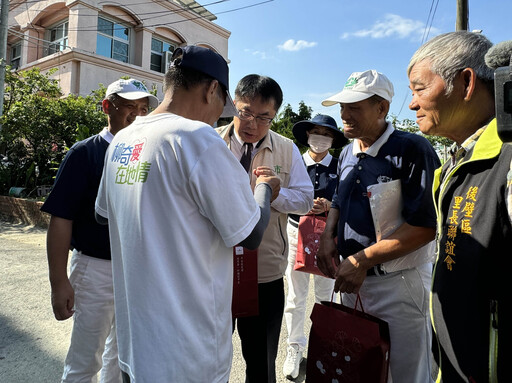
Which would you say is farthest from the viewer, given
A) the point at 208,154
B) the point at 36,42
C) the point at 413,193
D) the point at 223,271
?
the point at 36,42

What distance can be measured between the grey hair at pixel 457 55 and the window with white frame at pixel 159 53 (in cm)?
1785

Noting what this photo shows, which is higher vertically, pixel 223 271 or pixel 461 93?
pixel 461 93

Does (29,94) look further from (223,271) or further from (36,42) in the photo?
(223,271)

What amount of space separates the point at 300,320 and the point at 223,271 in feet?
6.47

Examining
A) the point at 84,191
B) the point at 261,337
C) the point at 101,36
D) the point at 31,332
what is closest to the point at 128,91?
the point at 84,191

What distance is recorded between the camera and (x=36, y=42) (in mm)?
16547

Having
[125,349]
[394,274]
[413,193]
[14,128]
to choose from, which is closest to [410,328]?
[394,274]

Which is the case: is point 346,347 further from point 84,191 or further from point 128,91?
point 128,91

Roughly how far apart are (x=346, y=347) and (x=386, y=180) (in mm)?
833

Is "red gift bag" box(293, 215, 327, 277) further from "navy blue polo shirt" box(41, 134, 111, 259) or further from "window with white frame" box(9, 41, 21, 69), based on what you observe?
"window with white frame" box(9, 41, 21, 69)

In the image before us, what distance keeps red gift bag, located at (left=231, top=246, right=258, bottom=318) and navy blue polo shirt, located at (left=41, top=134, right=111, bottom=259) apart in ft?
2.48

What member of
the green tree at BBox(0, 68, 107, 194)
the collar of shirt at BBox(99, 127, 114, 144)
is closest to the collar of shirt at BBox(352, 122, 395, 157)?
the collar of shirt at BBox(99, 127, 114, 144)

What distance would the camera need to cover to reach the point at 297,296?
124 inches

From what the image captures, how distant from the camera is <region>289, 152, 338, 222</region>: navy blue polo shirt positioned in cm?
357
